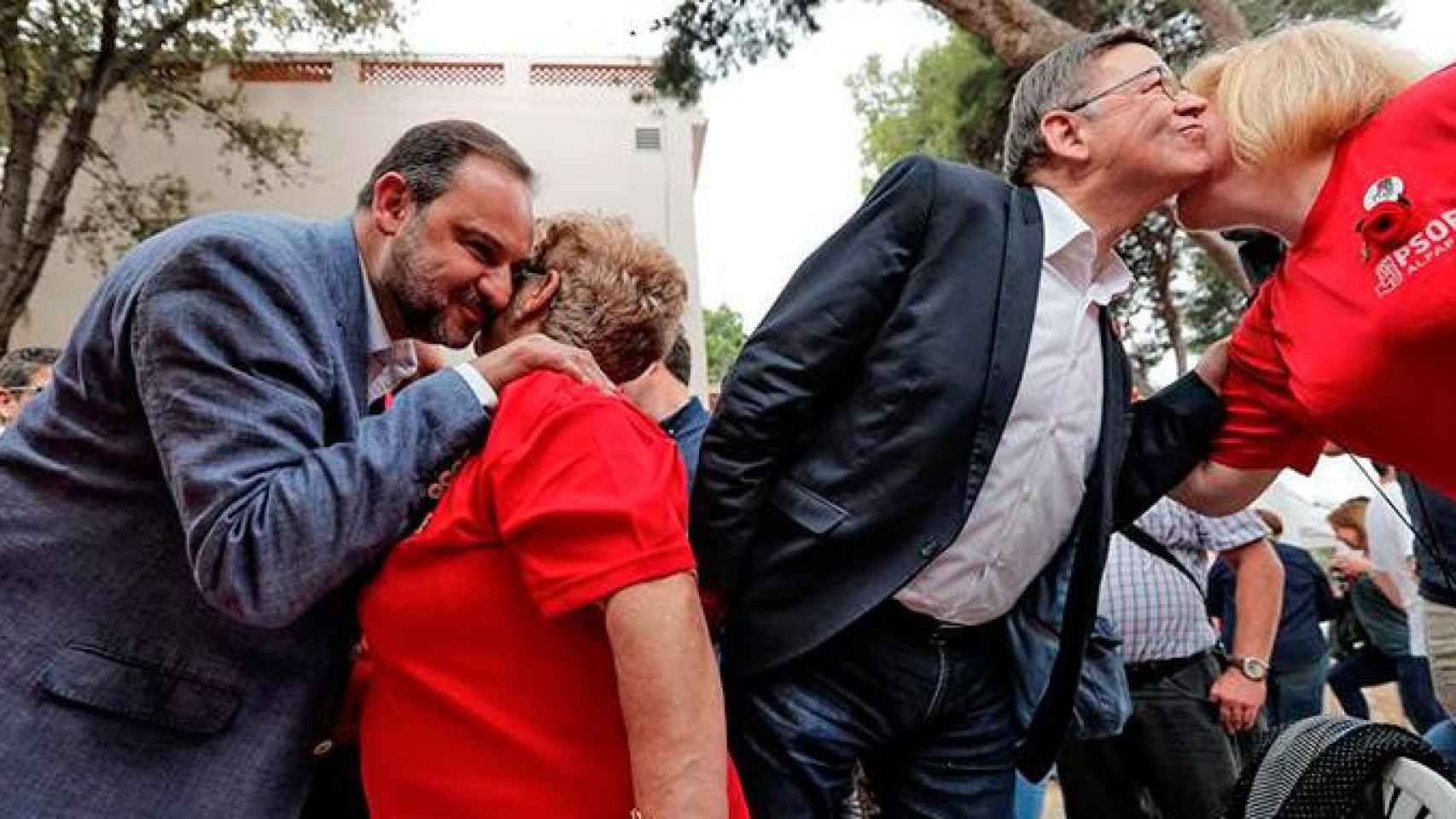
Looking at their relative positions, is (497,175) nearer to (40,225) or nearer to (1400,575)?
(1400,575)

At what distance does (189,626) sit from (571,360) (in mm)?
613

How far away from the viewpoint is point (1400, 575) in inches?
210

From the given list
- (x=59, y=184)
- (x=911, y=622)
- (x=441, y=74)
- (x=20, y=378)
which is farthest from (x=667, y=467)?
(x=441, y=74)

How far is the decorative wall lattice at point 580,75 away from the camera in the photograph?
698 inches

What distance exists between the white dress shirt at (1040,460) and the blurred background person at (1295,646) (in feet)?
14.7

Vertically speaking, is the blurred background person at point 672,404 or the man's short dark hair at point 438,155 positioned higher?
the man's short dark hair at point 438,155

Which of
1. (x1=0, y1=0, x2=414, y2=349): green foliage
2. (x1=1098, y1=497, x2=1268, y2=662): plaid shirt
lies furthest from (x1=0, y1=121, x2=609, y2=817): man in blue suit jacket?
(x1=0, y1=0, x2=414, y2=349): green foliage

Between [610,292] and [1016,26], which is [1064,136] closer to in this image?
[610,292]

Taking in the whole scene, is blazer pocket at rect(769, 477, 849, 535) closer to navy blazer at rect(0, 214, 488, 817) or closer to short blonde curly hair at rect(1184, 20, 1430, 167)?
navy blazer at rect(0, 214, 488, 817)

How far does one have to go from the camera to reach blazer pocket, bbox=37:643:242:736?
1428mm

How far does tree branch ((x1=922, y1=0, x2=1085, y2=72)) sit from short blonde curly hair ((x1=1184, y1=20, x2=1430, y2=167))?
6328 millimetres

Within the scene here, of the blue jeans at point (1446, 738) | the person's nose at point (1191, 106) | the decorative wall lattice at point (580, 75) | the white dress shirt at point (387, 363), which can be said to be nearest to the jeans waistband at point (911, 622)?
the white dress shirt at point (387, 363)

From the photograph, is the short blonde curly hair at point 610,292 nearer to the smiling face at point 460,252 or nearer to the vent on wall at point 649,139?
the smiling face at point 460,252

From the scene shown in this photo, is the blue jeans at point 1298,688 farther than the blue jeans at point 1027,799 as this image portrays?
Yes
